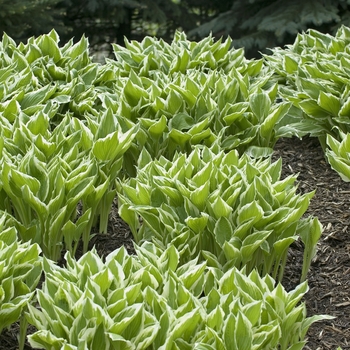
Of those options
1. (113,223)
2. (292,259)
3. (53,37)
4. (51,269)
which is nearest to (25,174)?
(51,269)

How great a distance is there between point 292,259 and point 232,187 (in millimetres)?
720

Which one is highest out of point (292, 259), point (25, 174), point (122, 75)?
point (25, 174)

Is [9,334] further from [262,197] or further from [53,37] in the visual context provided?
[53,37]

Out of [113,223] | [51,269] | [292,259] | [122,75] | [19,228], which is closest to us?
[51,269]

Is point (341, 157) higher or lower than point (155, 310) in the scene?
lower

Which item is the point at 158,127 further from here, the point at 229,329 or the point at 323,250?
the point at 229,329

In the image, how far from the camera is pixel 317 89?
4.35 meters

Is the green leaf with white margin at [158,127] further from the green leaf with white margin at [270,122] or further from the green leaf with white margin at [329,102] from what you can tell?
the green leaf with white margin at [329,102]

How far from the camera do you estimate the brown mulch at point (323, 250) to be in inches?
116

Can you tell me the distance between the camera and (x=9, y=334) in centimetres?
290

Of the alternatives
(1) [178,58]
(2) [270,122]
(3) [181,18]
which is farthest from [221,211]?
(3) [181,18]

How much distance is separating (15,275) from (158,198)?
32.2 inches

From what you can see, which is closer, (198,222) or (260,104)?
(198,222)

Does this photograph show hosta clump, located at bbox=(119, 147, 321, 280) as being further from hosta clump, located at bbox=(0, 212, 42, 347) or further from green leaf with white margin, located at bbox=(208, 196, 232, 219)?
hosta clump, located at bbox=(0, 212, 42, 347)
